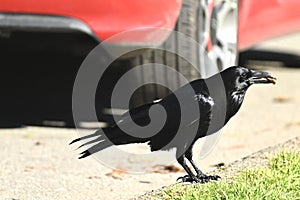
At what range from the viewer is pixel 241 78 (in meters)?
3.95

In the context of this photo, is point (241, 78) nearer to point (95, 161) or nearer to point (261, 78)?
point (261, 78)

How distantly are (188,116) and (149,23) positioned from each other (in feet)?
5.67

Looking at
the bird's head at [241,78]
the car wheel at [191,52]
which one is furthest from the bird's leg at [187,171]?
the car wheel at [191,52]

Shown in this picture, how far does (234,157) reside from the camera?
5.25 metres

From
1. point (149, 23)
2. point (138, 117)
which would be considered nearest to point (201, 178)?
point (138, 117)

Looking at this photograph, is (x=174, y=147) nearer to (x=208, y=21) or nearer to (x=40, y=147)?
(x=40, y=147)

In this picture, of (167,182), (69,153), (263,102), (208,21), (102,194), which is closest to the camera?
(102,194)

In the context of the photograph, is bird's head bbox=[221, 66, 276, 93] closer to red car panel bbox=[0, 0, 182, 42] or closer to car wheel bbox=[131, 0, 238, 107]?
red car panel bbox=[0, 0, 182, 42]

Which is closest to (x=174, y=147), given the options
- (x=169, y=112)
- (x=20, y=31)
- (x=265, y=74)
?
(x=169, y=112)

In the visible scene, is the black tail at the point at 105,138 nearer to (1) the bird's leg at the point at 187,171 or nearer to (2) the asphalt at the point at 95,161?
(1) the bird's leg at the point at 187,171

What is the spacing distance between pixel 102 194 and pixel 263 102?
2.96 metres

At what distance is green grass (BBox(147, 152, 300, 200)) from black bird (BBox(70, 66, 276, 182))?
0.51 ft

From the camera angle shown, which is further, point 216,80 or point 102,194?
point 102,194

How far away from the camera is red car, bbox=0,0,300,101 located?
541 centimetres
